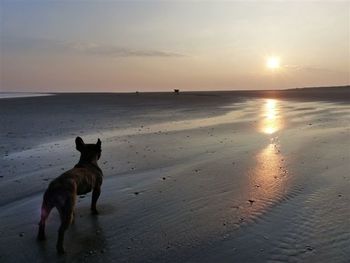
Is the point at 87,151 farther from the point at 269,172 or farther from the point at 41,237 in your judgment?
the point at 269,172

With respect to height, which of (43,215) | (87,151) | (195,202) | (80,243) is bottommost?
(80,243)

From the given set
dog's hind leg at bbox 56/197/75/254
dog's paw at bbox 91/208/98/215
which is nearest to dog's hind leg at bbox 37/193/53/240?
dog's hind leg at bbox 56/197/75/254

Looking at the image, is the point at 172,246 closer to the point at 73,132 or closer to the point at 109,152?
the point at 109,152

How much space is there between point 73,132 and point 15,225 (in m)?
14.2

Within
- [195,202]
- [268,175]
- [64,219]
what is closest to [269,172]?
[268,175]

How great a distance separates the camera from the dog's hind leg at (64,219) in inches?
269

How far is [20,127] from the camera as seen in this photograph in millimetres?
24906

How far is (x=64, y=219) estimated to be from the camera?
273 inches

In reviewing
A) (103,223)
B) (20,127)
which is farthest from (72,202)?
(20,127)

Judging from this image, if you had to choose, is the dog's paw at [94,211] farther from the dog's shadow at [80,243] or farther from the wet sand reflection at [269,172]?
→ the wet sand reflection at [269,172]

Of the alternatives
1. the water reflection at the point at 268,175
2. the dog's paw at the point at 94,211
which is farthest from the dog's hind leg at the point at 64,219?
the water reflection at the point at 268,175

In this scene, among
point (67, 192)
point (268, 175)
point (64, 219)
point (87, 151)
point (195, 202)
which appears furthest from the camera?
point (268, 175)

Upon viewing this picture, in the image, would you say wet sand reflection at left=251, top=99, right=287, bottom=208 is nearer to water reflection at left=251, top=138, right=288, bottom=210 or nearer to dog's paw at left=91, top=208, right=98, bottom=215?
water reflection at left=251, top=138, right=288, bottom=210

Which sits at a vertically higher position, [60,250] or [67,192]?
[67,192]
